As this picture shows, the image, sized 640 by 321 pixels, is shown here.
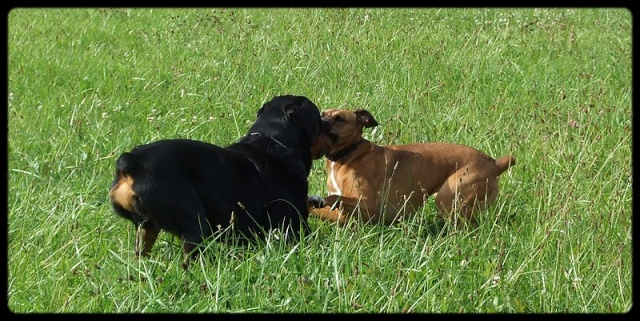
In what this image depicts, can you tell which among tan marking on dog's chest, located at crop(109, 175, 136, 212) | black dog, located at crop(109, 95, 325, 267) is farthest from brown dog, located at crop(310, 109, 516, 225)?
tan marking on dog's chest, located at crop(109, 175, 136, 212)

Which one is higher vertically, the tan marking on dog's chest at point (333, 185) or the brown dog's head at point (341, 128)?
the brown dog's head at point (341, 128)

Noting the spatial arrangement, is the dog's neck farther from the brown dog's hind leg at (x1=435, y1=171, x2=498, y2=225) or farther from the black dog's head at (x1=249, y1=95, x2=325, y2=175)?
the brown dog's hind leg at (x1=435, y1=171, x2=498, y2=225)

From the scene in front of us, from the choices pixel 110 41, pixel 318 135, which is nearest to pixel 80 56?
pixel 110 41

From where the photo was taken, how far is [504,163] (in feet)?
19.6

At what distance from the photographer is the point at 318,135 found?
5797 mm

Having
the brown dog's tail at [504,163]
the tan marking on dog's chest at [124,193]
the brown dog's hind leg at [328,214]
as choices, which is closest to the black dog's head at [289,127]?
the brown dog's hind leg at [328,214]

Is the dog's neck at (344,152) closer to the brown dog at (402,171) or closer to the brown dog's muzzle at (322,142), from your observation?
Answer: the brown dog at (402,171)

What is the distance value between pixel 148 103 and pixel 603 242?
13.0ft

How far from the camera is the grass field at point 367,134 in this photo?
4.13 m

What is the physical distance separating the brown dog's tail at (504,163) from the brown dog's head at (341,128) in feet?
3.06

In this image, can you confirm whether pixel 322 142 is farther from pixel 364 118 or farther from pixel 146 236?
pixel 146 236

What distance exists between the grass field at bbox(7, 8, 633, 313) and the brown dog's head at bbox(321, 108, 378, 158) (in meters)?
0.39

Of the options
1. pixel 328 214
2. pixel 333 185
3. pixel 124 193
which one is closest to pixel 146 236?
pixel 124 193
